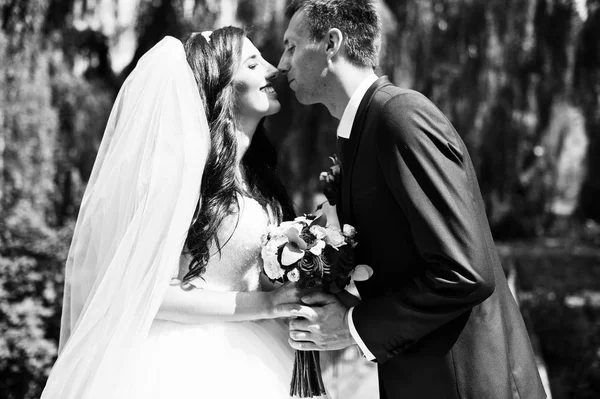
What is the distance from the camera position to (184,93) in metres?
2.46

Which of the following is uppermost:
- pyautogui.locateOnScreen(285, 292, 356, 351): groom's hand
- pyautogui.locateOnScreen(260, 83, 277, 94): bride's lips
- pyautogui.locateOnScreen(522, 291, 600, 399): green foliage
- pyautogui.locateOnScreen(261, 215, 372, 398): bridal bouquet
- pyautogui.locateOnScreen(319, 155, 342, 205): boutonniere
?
pyautogui.locateOnScreen(260, 83, 277, 94): bride's lips

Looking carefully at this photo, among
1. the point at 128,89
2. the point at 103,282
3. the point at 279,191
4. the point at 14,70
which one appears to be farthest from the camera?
the point at 14,70

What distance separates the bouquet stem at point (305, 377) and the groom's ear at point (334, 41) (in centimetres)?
109

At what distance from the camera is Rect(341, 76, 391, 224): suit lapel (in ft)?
6.70

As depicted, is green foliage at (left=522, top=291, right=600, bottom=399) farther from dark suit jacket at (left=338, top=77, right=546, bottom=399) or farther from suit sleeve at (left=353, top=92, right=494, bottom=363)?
suit sleeve at (left=353, top=92, right=494, bottom=363)

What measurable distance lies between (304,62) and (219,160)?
1.81ft

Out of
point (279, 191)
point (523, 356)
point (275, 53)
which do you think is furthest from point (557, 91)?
point (523, 356)

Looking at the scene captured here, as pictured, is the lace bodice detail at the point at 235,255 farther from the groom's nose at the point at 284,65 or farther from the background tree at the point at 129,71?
the background tree at the point at 129,71

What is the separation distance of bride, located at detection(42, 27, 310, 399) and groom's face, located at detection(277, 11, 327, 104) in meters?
0.36

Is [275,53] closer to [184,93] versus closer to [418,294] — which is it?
[184,93]

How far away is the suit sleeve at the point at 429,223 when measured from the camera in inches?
69.5

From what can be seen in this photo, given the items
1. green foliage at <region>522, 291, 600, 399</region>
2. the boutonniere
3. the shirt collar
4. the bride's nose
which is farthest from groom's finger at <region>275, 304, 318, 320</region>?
green foliage at <region>522, 291, 600, 399</region>

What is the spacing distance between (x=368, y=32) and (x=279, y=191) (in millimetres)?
915

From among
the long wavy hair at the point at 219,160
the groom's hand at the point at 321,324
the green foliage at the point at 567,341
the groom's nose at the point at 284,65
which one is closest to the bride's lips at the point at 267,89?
the long wavy hair at the point at 219,160
